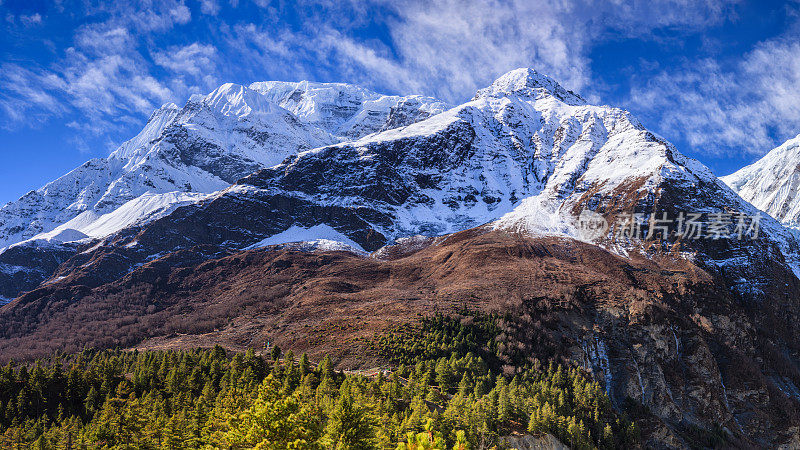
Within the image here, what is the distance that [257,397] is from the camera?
3731 centimetres

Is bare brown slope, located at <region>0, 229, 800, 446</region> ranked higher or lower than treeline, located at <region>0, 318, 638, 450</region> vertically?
higher

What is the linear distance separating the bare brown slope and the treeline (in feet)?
53.2

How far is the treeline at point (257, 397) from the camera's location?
4334 centimetres

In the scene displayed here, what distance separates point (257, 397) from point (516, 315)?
76284mm

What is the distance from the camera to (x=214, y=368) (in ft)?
217

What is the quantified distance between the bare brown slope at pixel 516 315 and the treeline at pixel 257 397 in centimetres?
1622

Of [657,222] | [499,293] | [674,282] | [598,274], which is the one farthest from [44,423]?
[657,222]

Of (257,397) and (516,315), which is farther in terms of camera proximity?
(516,315)

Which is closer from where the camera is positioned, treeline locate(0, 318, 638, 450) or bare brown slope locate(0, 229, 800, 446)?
treeline locate(0, 318, 638, 450)

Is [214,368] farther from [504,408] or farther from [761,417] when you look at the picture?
[761,417]

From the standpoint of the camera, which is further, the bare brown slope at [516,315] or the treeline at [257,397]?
the bare brown slope at [516,315]

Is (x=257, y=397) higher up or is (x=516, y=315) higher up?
(x=516, y=315)

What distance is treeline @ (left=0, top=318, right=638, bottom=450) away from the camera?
1706 inches

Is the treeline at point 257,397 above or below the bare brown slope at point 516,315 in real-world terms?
below
